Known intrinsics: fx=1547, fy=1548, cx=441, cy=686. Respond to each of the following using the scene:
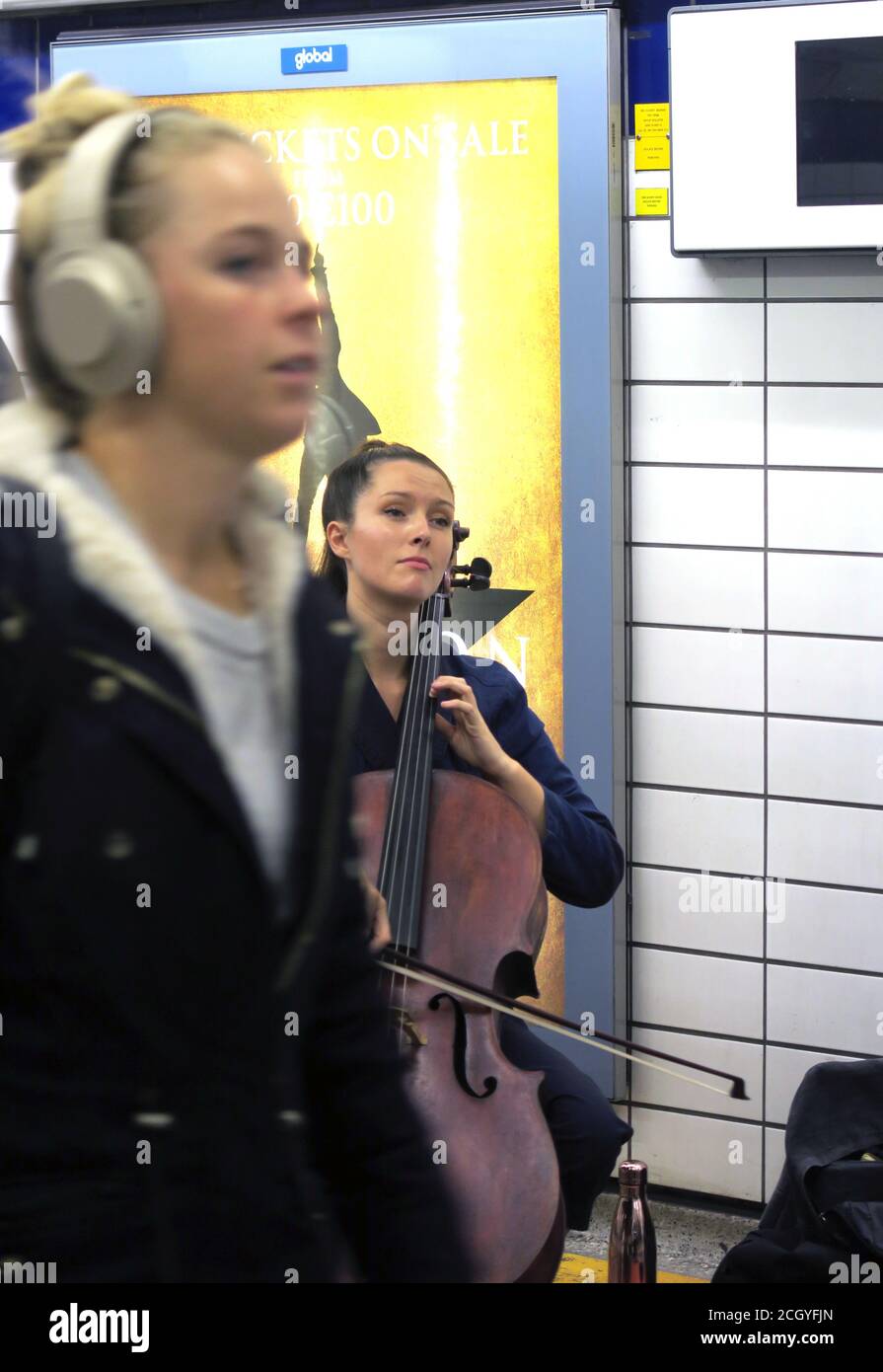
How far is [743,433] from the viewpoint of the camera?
2.99 meters

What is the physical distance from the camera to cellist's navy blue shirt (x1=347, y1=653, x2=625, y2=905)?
2271 millimetres

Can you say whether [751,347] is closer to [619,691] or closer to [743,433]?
[743,433]

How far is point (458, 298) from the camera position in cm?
308

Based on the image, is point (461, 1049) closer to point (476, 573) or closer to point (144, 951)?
point (476, 573)

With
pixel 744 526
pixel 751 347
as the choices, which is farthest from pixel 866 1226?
pixel 751 347

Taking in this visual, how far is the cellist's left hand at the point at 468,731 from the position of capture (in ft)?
7.25

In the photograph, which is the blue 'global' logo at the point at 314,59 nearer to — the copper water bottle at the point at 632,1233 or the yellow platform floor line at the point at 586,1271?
the copper water bottle at the point at 632,1233

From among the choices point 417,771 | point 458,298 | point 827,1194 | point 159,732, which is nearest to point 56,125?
point 159,732

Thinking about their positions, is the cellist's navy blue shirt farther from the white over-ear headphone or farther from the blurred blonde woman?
the white over-ear headphone

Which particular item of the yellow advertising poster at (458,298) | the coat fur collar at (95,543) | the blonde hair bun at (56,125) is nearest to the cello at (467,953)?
the yellow advertising poster at (458,298)

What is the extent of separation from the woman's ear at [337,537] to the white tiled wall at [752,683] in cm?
95

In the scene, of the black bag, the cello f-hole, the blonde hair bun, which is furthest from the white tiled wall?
the blonde hair bun

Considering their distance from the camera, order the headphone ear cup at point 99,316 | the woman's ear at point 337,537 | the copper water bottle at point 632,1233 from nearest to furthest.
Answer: the headphone ear cup at point 99,316, the copper water bottle at point 632,1233, the woman's ear at point 337,537

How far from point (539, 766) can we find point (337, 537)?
0.48 meters
